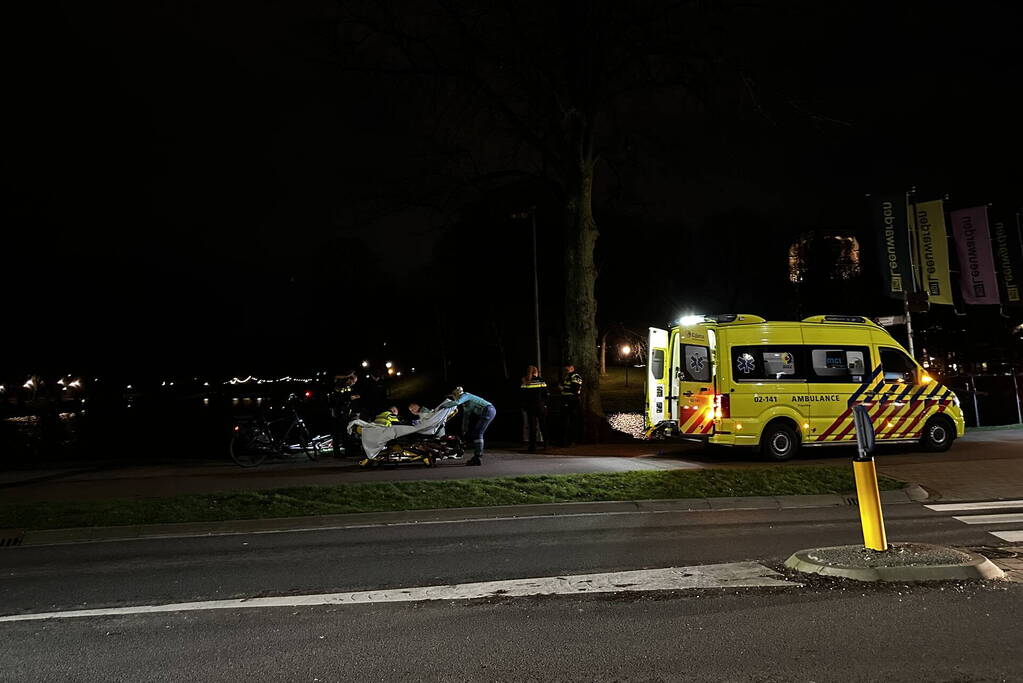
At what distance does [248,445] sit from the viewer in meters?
15.8

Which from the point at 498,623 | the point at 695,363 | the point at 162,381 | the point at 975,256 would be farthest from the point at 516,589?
the point at 162,381

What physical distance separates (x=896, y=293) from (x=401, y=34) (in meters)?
13.6

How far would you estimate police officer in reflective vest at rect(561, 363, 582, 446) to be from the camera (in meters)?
17.8

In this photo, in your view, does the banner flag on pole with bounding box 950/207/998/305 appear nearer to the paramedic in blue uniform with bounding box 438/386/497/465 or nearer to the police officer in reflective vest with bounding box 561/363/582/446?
the police officer in reflective vest with bounding box 561/363/582/446

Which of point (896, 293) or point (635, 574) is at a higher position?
point (896, 293)

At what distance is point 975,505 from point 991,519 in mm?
1291

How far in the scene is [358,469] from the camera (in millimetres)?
14594

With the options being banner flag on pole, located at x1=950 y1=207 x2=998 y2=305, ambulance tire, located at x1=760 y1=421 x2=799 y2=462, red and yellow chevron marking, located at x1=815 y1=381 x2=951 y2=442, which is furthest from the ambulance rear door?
banner flag on pole, located at x1=950 y1=207 x2=998 y2=305

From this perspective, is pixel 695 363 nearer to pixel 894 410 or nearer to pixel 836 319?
pixel 836 319

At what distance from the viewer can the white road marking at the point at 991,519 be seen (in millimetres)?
9062

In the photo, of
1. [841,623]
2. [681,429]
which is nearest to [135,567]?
[841,623]

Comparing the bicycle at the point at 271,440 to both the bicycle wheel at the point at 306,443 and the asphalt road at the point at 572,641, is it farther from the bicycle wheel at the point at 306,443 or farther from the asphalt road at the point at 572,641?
the asphalt road at the point at 572,641

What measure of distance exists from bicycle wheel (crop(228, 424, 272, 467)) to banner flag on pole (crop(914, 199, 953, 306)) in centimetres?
1629

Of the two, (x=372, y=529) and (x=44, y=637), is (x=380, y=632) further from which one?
(x=372, y=529)
